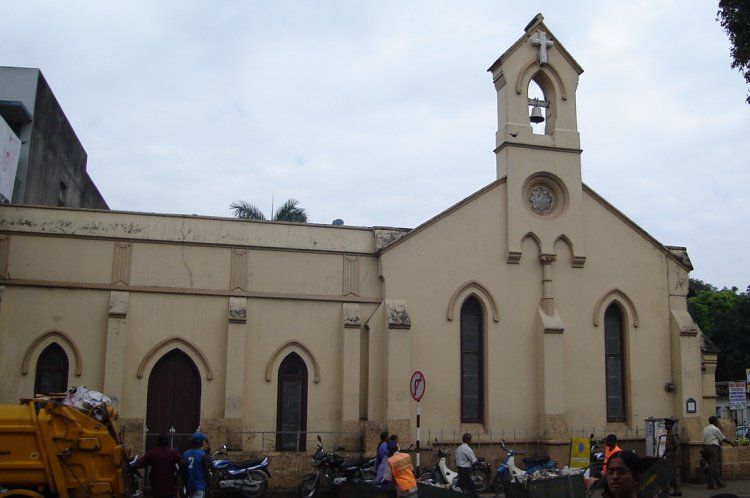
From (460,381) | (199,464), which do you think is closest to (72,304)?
(199,464)

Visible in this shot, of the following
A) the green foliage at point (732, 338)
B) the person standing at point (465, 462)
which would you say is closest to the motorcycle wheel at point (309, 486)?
the person standing at point (465, 462)

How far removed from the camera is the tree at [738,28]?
16.2 meters

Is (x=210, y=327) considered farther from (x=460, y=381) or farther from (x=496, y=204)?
(x=496, y=204)

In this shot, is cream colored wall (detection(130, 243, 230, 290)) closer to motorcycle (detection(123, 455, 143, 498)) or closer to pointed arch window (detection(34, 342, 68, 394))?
pointed arch window (detection(34, 342, 68, 394))

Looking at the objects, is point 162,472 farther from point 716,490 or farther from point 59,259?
point 716,490

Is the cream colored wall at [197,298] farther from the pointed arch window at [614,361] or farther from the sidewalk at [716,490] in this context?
the sidewalk at [716,490]

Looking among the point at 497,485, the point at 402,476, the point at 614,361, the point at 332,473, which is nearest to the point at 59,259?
the point at 332,473

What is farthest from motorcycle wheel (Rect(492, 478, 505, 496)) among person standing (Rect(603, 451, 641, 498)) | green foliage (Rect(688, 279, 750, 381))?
green foliage (Rect(688, 279, 750, 381))

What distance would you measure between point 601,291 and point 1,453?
1574cm

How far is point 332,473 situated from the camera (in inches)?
725

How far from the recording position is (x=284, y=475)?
62.1 ft

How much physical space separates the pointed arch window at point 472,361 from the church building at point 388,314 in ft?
0.14

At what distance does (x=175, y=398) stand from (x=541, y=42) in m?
13.8

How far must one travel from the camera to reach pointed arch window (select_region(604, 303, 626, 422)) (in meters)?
22.3
